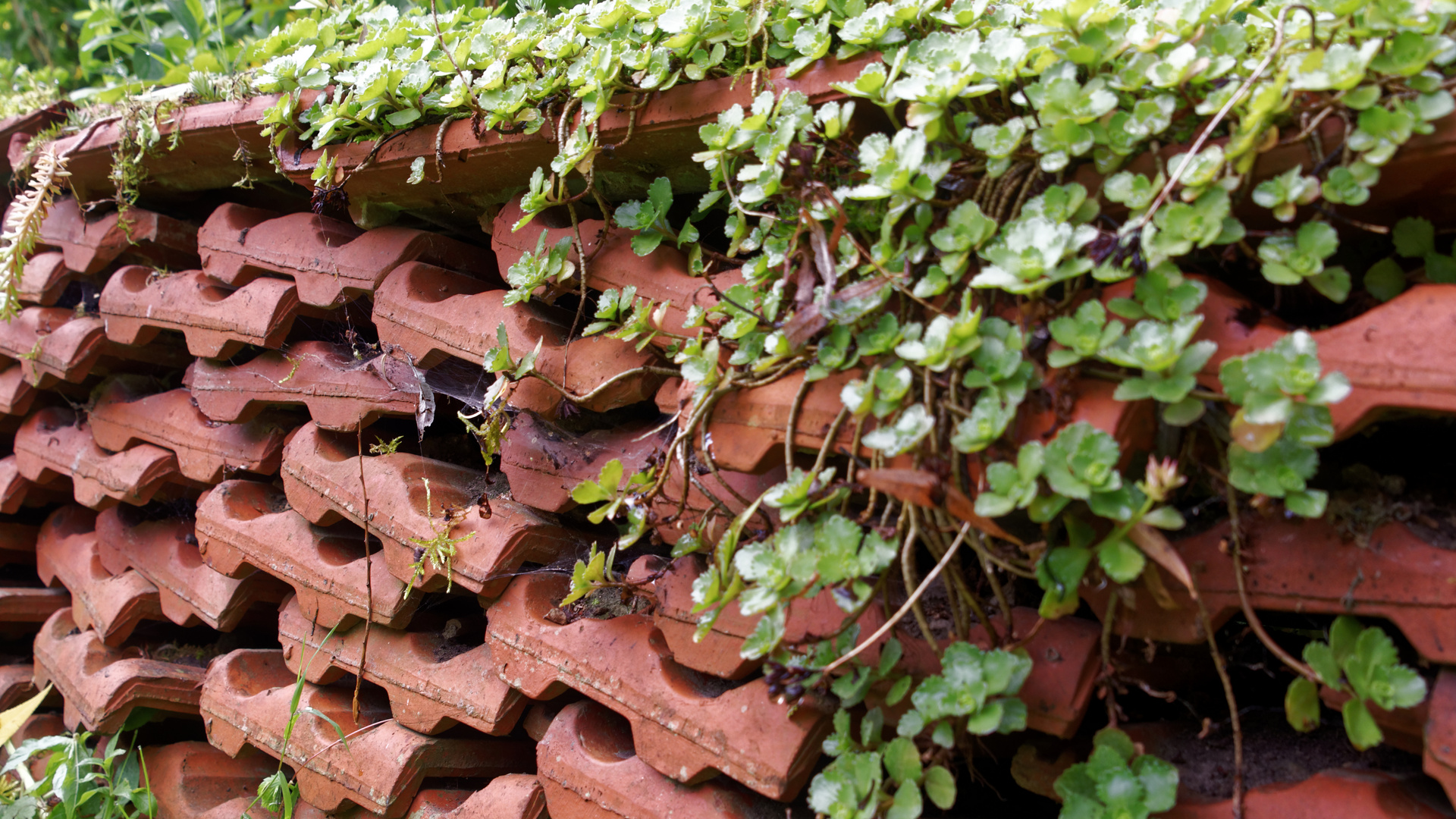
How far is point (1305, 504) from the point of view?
84 centimetres

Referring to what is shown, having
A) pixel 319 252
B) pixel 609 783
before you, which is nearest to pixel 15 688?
pixel 319 252

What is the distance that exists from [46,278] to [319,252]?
131 centimetres

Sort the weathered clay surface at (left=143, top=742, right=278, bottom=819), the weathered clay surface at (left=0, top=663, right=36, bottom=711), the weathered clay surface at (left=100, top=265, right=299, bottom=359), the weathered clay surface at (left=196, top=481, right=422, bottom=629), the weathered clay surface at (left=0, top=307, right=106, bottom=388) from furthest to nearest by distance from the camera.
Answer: the weathered clay surface at (left=0, top=663, right=36, bottom=711), the weathered clay surface at (left=0, top=307, right=106, bottom=388), the weathered clay surface at (left=143, top=742, right=278, bottom=819), the weathered clay surface at (left=100, top=265, right=299, bottom=359), the weathered clay surface at (left=196, top=481, right=422, bottom=629)

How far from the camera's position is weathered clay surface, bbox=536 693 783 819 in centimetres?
128

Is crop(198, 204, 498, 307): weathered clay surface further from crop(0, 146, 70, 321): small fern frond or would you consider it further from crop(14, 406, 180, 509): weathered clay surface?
crop(14, 406, 180, 509): weathered clay surface

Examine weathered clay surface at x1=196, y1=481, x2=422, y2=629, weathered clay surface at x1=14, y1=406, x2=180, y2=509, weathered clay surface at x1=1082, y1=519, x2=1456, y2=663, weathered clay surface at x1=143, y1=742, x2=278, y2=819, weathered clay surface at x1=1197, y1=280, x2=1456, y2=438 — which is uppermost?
weathered clay surface at x1=1197, y1=280, x2=1456, y2=438

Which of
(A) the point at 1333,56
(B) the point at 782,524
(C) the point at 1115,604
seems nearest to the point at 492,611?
(B) the point at 782,524

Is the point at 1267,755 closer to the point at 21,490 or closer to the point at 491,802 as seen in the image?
the point at 491,802

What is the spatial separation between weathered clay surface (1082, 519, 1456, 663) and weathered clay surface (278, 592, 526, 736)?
1022 millimetres

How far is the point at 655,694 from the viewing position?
4.35ft

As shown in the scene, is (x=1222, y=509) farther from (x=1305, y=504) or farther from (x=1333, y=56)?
(x=1333, y=56)

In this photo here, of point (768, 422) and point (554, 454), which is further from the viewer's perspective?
point (554, 454)

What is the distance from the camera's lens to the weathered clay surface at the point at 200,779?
208 centimetres

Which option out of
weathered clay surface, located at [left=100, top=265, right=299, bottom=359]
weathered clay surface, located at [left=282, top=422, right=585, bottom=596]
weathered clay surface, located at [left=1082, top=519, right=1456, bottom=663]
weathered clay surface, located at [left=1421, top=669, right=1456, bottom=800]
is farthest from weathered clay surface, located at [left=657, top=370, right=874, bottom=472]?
weathered clay surface, located at [left=100, top=265, right=299, bottom=359]
